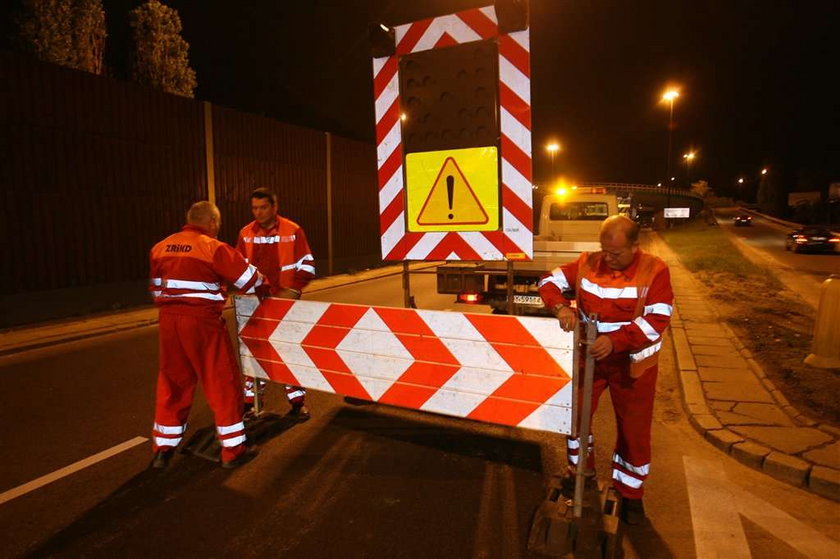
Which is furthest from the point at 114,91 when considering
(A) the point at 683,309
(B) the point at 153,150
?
(A) the point at 683,309

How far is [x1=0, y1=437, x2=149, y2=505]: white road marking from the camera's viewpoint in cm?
358

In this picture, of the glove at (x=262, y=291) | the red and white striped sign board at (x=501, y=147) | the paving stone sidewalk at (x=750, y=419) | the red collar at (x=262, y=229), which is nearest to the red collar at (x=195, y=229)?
the glove at (x=262, y=291)

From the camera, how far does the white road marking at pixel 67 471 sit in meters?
3.58

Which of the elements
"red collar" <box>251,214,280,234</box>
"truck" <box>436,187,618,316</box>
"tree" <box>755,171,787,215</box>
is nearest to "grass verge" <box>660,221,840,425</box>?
"truck" <box>436,187,618,316</box>

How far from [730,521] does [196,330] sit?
12.0ft

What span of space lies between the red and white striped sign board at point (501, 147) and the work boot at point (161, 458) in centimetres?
217

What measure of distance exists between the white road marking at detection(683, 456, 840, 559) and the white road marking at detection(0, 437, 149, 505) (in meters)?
4.14

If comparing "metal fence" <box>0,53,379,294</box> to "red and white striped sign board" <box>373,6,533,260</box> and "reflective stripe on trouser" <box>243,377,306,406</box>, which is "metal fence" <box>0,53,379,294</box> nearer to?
"reflective stripe on trouser" <box>243,377,306,406</box>

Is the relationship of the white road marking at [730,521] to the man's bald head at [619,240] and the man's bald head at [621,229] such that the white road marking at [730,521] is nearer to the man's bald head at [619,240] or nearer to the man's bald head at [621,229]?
the man's bald head at [619,240]

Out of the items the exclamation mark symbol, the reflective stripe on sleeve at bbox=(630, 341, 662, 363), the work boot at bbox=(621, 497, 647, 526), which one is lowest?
the work boot at bbox=(621, 497, 647, 526)

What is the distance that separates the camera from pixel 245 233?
498cm

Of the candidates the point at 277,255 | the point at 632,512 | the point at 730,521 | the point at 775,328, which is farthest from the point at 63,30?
the point at 730,521

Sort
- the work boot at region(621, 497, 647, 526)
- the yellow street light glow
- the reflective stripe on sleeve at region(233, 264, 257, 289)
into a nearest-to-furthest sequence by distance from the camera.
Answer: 1. the work boot at region(621, 497, 647, 526)
2. the reflective stripe on sleeve at region(233, 264, 257, 289)
3. the yellow street light glow

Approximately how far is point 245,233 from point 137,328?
595cm
